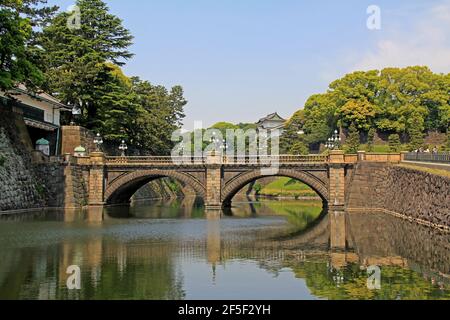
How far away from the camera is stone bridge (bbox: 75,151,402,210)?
59469 millimetres

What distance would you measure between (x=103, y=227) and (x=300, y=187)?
58848 mm

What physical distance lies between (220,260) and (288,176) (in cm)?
3406

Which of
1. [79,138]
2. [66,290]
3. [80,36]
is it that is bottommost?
[66,290]

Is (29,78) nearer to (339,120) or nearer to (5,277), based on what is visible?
(5,277)

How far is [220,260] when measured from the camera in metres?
28.3

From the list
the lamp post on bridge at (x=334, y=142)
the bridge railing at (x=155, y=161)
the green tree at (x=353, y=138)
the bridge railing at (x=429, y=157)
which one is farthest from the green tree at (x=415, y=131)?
the bridge railing at (x=155, y=161)

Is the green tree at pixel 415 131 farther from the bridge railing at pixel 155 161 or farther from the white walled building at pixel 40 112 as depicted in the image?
the white walled building at pixel 40 112

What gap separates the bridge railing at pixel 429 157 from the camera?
45.3 meters

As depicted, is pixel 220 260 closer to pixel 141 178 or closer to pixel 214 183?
pixel 214 183

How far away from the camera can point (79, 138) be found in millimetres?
67375

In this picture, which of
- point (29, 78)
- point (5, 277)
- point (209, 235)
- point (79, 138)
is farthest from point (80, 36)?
point (5, 277)

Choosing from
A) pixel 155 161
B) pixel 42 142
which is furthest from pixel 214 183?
pixel 42 142

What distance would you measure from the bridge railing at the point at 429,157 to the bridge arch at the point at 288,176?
8800 mm

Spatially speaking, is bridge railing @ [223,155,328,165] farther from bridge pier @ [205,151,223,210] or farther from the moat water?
the moat water
